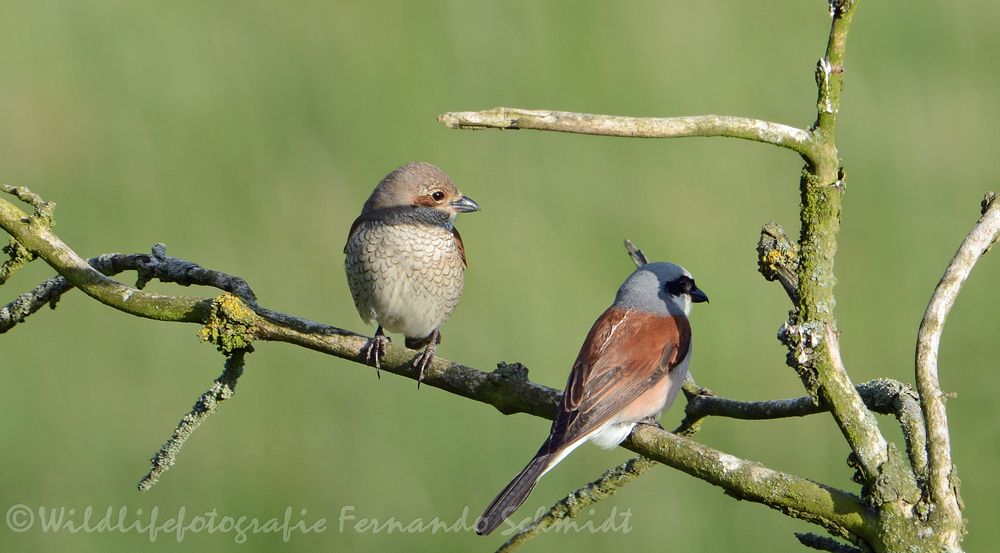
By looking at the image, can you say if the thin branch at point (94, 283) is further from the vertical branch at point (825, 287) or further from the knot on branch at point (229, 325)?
the vertical branch at point (825, 287)

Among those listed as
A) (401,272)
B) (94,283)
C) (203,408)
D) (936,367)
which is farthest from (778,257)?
(401,272)

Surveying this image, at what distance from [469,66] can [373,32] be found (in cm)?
67

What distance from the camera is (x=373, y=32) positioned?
5.83 metres

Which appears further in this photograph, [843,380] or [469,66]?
[469,66]

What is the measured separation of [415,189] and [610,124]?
8.56 ft

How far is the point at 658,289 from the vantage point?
3742 millimetres

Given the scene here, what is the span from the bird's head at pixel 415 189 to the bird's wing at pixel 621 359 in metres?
0.84

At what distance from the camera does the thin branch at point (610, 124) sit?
4.99ft

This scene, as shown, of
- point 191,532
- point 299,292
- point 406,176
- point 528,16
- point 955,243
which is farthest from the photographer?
point 528,16

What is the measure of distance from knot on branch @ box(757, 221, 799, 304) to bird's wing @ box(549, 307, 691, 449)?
4.48ft

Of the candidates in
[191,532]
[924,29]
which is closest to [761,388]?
[924,29]

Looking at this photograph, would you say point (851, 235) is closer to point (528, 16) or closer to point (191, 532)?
point (528, 16)

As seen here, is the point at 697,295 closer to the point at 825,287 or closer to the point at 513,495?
the point at 513,495

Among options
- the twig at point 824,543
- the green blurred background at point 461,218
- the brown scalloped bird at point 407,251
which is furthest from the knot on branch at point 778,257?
the green blurred background at point 461,218
